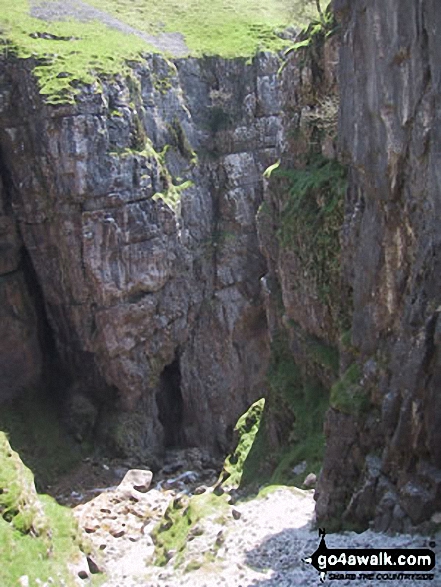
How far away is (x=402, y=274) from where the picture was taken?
742 inches

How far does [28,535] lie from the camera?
22.0 metres

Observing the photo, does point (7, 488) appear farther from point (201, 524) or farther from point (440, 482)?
point (440, 482)

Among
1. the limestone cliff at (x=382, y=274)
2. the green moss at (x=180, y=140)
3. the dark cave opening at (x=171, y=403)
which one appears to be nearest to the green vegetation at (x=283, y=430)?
the limestone cliff at (x=382, y=274)

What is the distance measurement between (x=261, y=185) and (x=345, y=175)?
2266cm

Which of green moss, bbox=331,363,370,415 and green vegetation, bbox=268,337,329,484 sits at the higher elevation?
green moss, bbox=331,363,370,415

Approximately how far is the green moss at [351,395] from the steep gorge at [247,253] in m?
0.07

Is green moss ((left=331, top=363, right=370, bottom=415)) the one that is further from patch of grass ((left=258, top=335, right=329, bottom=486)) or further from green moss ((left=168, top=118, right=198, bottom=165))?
green moss ((left=168, top=118, right=198, bottom=165))

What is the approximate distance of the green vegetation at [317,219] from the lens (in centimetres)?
2681

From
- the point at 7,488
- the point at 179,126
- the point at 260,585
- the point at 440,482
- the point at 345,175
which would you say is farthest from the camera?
the point at 179,126

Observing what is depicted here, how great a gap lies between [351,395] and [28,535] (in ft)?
39.6

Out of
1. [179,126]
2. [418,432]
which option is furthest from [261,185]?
[418,432]

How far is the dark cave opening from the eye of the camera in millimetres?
45375

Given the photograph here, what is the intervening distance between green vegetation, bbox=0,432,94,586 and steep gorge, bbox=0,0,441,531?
30.4ft

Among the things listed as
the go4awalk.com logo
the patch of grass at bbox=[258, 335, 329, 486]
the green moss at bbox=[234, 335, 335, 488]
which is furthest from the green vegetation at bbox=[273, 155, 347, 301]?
the go4awalk.com logo
